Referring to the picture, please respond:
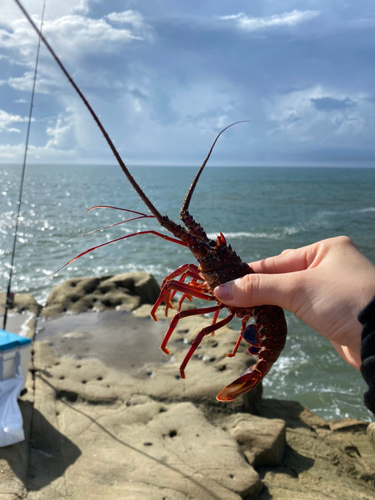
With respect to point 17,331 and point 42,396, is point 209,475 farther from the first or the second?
point 17,331

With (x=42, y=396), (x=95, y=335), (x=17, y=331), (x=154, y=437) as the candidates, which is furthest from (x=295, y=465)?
(x=17, y=331)

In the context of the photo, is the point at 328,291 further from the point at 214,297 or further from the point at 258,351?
the point at 258,351

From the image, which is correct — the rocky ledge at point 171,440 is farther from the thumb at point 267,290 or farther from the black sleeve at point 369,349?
the black sleeve at point 369,349

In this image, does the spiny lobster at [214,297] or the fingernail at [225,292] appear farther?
the spiny lobster at [214,297]

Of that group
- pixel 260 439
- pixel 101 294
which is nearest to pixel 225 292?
pixel 260 439

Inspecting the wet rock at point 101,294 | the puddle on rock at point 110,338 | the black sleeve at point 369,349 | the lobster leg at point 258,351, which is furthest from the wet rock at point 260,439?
the wet rock at point 101,294

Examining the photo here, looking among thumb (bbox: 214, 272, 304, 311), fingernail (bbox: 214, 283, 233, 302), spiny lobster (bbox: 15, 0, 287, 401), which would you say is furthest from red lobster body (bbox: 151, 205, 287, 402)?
thumb (bbox: 214, 272, 304, 311)
